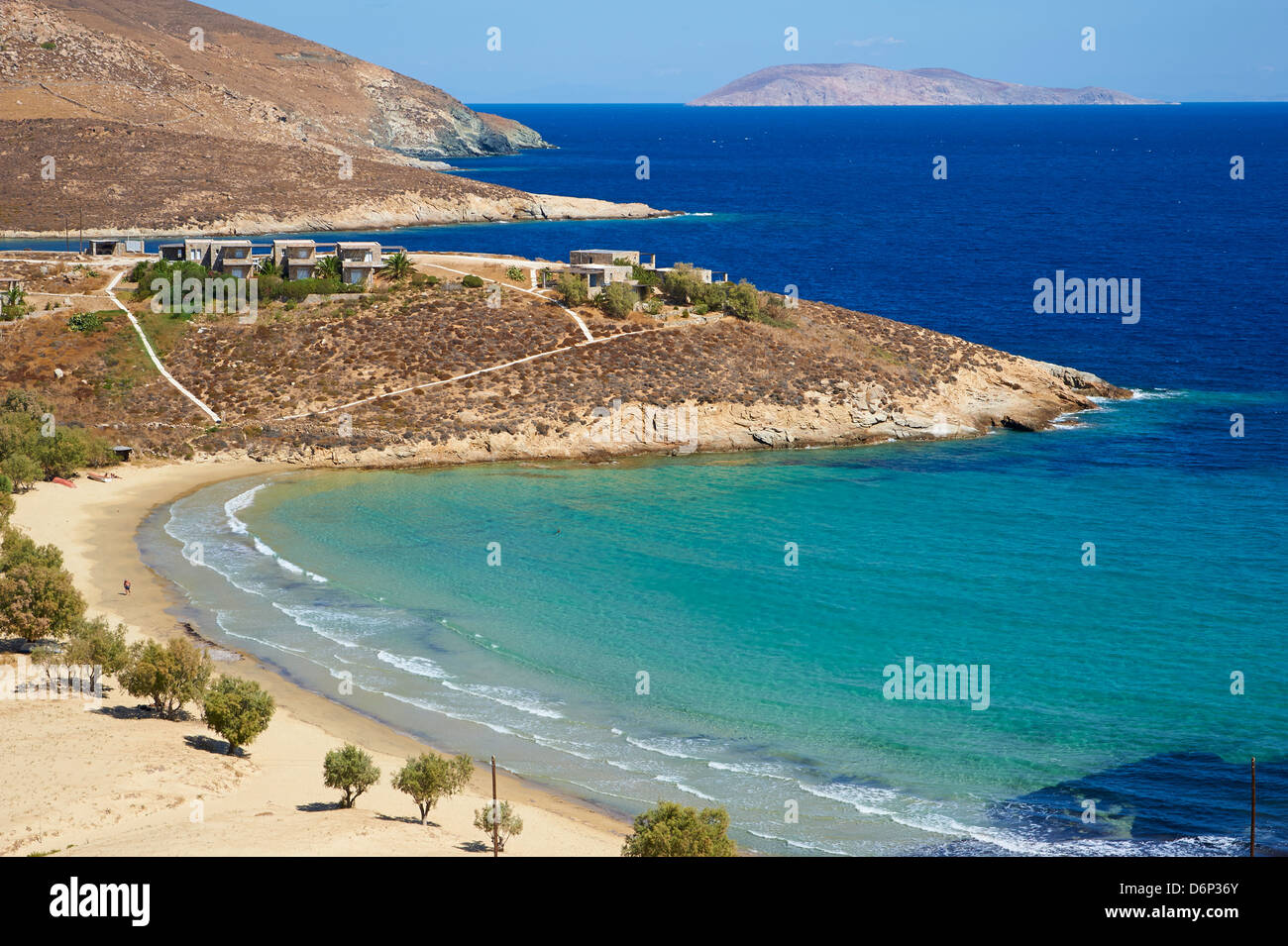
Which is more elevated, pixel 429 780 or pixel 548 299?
pixel 548 299

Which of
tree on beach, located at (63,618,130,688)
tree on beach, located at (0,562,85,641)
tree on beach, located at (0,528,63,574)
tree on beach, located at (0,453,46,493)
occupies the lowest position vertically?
tree on beach, located at (63,618,130,688)

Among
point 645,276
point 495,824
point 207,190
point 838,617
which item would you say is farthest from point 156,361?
point 207,190

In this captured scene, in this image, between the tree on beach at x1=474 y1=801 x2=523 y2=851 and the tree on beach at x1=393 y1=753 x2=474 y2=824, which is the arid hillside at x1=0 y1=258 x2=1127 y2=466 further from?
the tree on beach at x1=474 y1=801 x2=523 y2=851

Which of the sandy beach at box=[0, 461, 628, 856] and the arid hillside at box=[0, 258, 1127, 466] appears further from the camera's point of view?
the arid hillside at box=[0, 258, 1127, 466]

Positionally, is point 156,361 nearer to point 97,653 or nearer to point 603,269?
point 603,269

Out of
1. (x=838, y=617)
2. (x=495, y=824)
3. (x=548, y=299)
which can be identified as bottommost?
(x=495, y=824)

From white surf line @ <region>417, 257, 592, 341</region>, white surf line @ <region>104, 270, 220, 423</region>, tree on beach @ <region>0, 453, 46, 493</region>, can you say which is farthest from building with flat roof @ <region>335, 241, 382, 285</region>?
tree on beach @ <region>0, 453, 46, 493</region>

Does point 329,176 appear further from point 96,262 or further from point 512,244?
point 96,262
